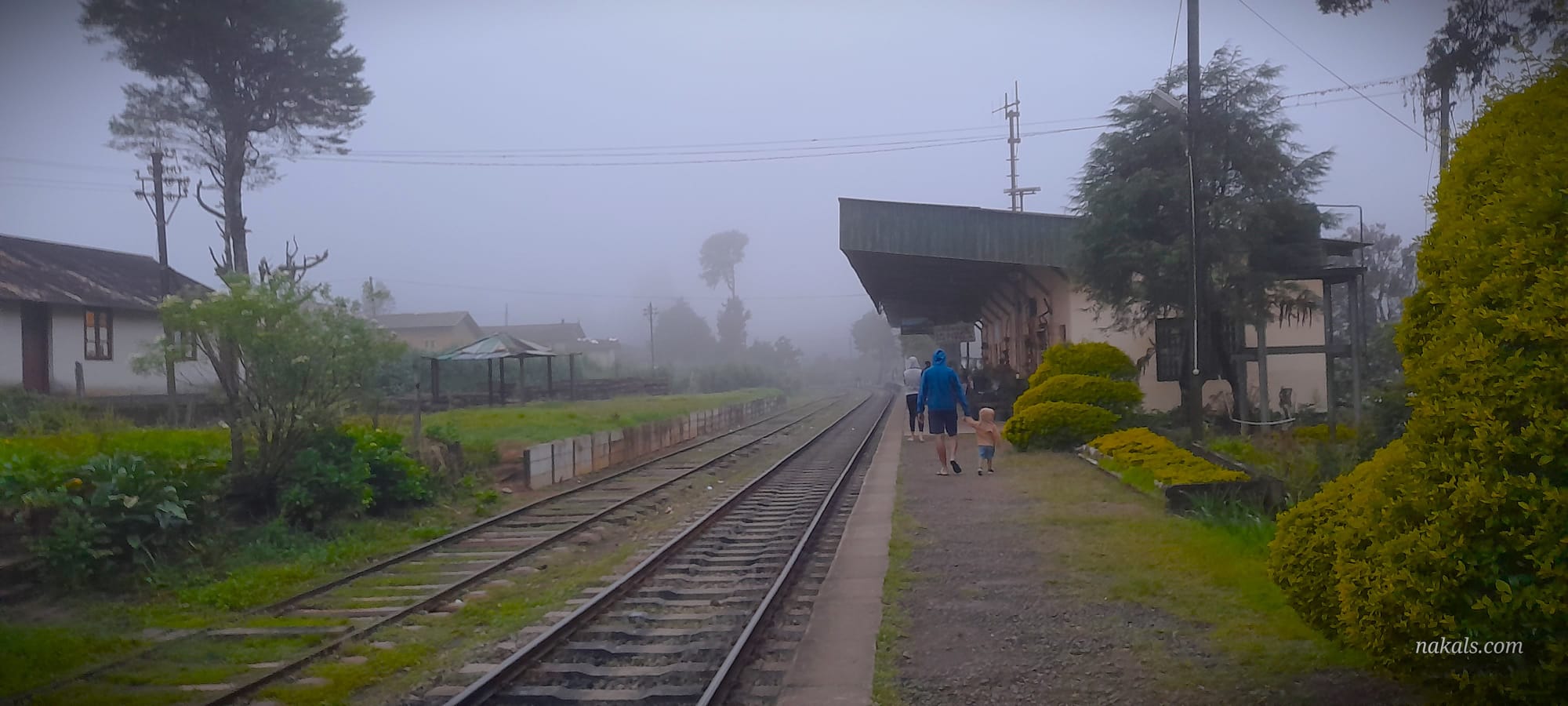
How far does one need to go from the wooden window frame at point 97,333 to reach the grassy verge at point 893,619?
18.1 meters

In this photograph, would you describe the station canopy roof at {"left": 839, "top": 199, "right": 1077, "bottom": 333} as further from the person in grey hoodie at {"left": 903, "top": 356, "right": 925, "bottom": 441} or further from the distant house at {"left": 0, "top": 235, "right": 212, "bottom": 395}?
A: the distant house at {"left": 0, "top": 235, "right": 212, "bottom": 395}

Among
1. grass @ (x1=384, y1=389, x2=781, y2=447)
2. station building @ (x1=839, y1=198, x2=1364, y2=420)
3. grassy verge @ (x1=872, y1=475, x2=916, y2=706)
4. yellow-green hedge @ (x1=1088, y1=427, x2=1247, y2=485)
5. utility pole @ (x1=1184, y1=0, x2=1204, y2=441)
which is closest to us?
grassy verge @ (x1=872, y1=475, x2=916, y2=706)

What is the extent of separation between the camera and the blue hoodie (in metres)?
14.0

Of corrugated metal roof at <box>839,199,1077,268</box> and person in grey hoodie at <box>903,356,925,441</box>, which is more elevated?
corrugated metal roof at <box>839,199,1077,268</box>

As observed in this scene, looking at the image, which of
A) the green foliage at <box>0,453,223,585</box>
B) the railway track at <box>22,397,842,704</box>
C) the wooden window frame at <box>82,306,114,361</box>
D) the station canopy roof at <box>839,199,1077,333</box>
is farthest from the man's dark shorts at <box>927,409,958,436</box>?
the wooden window frame at <box>82,306,114,361</box>

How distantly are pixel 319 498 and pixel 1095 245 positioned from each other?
589 inches

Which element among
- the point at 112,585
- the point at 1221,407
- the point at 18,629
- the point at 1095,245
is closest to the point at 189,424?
the point at 112,585

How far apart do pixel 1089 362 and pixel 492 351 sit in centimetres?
1707

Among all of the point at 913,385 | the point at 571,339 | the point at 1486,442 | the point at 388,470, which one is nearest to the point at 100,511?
the point at 388,470

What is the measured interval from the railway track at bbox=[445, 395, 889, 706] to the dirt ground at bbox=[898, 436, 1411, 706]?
1.07m

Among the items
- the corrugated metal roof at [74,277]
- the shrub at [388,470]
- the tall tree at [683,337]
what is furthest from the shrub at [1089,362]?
the tall tree at [683,337]

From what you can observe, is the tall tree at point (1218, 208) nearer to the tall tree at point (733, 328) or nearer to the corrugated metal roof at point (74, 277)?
the corrugated metal roof at point (74, 277)

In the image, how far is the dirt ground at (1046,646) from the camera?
5.01 metres

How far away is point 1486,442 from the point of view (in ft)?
11.7
